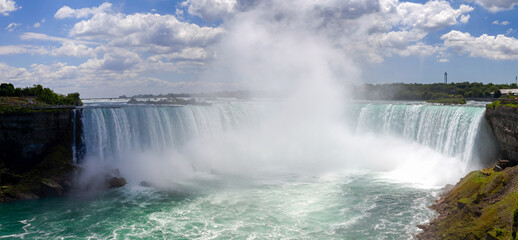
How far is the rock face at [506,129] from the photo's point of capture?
63.9 feet

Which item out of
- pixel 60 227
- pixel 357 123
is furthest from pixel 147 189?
pixel 357 123

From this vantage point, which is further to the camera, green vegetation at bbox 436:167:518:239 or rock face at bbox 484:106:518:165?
rock face at bbox 484:106:518:165

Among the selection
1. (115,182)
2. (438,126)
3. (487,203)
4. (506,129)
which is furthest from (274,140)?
(487,203)

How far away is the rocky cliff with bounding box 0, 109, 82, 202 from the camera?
21.8 meters

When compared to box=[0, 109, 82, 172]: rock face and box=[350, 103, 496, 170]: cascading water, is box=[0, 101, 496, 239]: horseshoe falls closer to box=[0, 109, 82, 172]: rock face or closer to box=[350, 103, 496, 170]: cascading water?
box=[350, 103, 496, 170]: cascading water

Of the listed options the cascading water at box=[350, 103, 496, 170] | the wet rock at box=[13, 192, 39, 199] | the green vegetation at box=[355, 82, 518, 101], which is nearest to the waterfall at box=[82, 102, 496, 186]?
the cascading water at box=[350, 103, 496, 170]

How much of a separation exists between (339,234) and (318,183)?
8553 mm

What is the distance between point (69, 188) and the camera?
73.6 feet

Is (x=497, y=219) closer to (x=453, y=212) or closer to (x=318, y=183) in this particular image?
(x=453, y=212)

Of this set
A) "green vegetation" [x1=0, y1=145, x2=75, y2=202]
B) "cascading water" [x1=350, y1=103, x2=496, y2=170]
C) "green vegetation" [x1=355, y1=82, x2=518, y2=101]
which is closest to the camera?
"green vegetation" [x1=0, y1=145, x2=75, y2=202]

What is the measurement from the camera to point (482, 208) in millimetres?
15000

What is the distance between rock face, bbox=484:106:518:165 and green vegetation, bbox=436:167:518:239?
8.08 ft

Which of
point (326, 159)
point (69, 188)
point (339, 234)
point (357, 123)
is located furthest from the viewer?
point (357, 123)

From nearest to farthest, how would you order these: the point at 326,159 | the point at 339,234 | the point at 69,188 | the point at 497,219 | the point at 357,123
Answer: the point at 497,219, the point at 339,234, the point at 69,188, the point at 326,159, the point at 357,123
